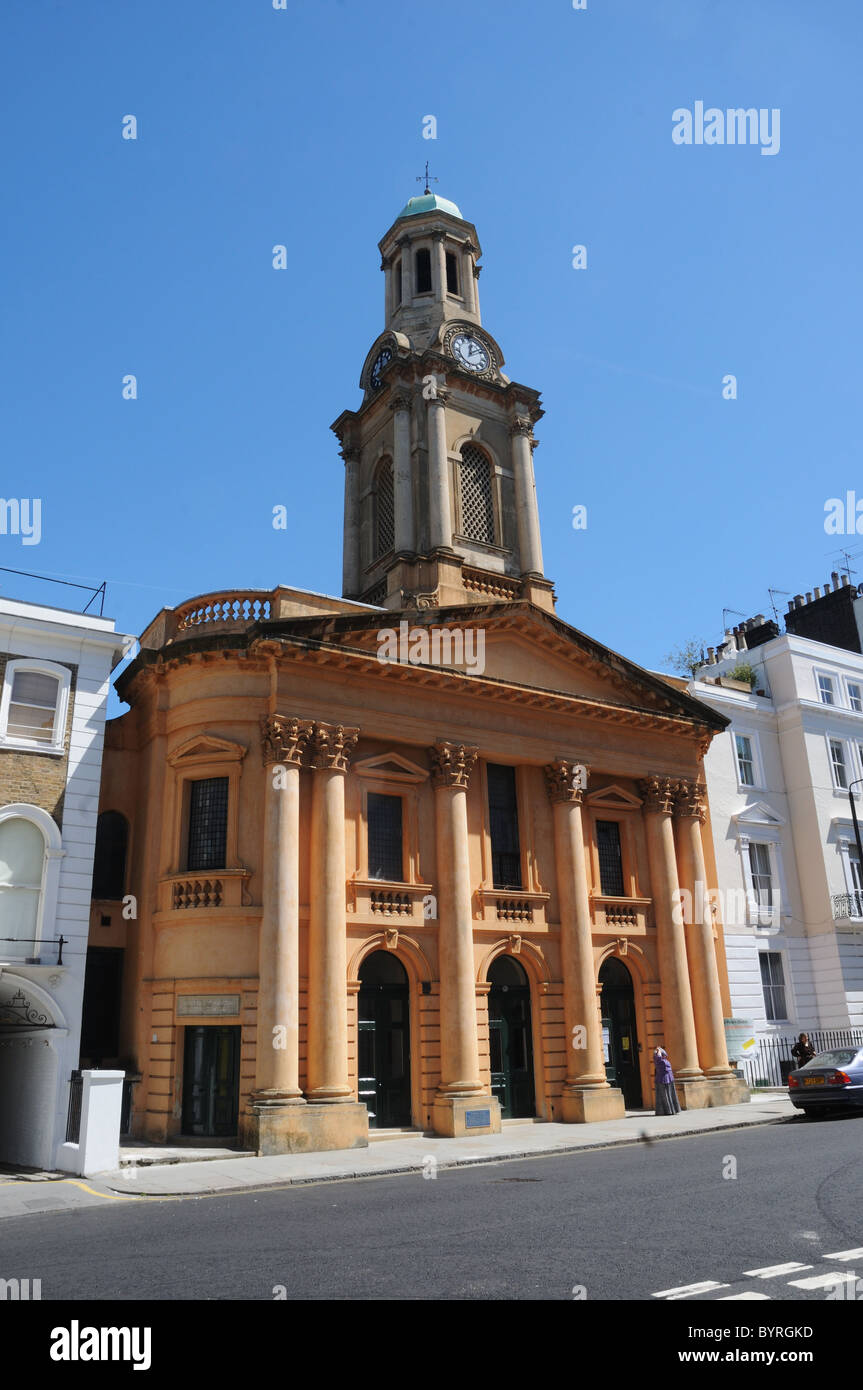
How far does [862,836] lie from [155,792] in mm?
25067

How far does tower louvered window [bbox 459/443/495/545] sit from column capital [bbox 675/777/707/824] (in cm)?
990

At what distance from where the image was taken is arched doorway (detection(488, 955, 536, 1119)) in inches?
961

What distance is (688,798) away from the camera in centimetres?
2956

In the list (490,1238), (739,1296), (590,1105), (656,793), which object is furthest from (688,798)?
(739,1296)

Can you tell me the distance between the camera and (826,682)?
3756cm

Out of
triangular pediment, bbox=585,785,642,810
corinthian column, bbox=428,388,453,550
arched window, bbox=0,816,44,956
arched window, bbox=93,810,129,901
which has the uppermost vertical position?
corinthian column, bbox=428,388,453,550

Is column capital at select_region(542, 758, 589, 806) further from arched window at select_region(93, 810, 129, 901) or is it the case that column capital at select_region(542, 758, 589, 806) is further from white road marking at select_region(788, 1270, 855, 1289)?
white road marking at select_region(788, 1270, 855, 1289)

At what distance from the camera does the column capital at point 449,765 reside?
80.8ft

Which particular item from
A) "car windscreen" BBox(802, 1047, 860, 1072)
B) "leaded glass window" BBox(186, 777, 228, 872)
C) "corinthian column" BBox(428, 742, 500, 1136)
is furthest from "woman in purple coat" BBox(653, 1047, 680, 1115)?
"leaded glass window" BBox(186, 777, 228, 872)

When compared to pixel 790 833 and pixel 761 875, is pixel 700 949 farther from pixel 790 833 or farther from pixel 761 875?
pixel 790 833

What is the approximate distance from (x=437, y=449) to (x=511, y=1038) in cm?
1757

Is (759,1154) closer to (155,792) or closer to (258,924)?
(258,924)
